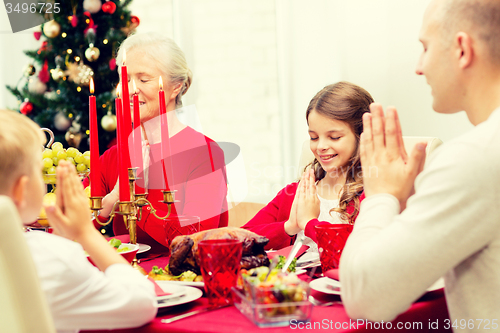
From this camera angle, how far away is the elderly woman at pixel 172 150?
195 cm

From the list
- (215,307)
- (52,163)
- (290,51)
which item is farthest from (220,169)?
(290,51)

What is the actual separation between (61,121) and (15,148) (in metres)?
2.91

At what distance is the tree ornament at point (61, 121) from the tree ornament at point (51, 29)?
597 mm

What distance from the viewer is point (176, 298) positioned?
934mm

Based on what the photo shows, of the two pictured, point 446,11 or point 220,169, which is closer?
point 446,11

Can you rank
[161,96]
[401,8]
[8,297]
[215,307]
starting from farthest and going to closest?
[401,8], [161,96], [215,307], [8,297]

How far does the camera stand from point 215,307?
3.02 feet

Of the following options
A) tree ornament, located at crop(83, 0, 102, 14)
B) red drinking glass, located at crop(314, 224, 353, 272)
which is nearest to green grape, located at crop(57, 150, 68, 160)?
red drinking glass, located at crop(314, 224, 353, 272)

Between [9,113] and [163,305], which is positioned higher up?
[9,113]

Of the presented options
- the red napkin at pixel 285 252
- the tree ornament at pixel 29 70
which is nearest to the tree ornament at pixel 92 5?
the tree ornament at pixel 29 70

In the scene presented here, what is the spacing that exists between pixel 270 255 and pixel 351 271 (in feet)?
1.79

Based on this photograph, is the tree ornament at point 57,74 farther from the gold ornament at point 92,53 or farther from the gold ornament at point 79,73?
the gold ornament at point 92,53

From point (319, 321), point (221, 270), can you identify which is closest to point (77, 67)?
point (221, 270)

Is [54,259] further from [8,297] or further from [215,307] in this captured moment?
[215,307]
